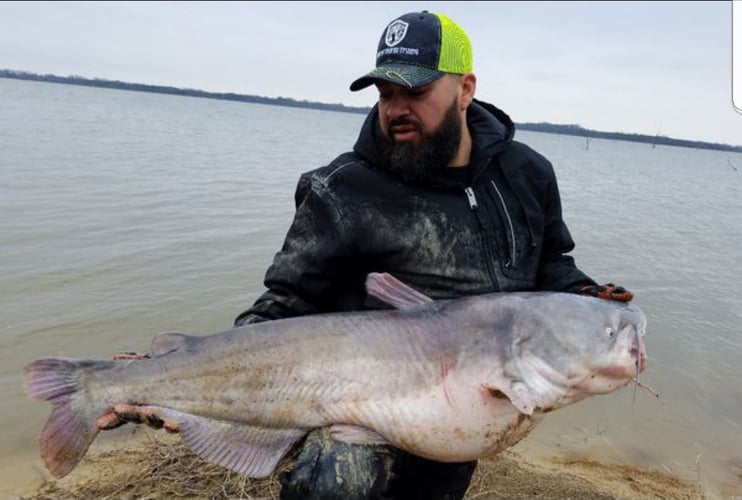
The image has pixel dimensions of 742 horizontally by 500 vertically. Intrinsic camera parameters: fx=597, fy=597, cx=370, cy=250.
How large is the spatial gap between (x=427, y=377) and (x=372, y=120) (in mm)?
1575

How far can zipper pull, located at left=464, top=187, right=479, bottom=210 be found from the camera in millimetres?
3238

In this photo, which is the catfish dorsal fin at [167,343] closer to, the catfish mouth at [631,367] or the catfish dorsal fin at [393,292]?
the catfish dorsal fin at [393,292]

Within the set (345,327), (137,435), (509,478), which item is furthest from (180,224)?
(345,327)

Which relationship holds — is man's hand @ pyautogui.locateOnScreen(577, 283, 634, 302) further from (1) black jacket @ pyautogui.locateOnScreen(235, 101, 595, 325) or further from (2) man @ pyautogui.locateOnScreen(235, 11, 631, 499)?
(1) black jacket @ pyautogui.locateOnScreen(235, 101, 595, 325)

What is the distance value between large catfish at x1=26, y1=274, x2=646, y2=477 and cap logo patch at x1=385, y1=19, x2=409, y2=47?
1.46 m

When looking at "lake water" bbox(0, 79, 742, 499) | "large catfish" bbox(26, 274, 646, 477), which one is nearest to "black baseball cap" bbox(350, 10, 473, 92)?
"large catfish" bbox(26, 274, 646, 477)

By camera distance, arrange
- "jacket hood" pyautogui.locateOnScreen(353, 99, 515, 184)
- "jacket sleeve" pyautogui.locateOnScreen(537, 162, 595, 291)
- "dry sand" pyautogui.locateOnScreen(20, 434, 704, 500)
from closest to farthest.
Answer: "jacket hood" pyautogui.locateOnScreen(353, 99, 515, 184), "jacket sleeve" pyautogui.locateOnScreen(537, 162, 595, 291), "dry sand" pyautogui.locateOnScreen(20, 434, 704, 500)

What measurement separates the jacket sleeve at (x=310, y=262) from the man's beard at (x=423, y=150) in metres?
0.41

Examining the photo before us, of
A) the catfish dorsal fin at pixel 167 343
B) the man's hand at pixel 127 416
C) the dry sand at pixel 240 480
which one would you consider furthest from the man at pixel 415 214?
the dry sand at pixel 240 480

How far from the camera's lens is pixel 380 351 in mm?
2613

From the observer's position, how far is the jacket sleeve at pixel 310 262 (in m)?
3.09

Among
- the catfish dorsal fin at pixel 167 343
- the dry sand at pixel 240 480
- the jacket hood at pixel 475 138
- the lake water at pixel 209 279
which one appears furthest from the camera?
the lake water at pixel 209 279

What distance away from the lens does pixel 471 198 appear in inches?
128

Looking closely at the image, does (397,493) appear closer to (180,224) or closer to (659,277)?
(180,224)
